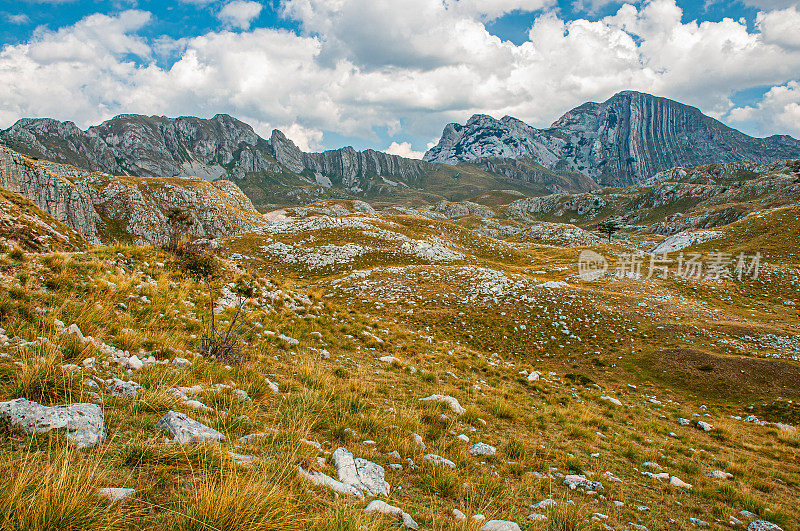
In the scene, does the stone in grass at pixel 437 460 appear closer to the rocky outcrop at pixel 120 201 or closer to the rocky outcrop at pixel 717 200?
the rocky outcrop at pixel 120 201

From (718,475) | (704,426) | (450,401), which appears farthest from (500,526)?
(704,426)

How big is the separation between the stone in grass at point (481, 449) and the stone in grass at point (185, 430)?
166 inches

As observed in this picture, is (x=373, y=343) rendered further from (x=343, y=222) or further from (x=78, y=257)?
(x=343, y=222)

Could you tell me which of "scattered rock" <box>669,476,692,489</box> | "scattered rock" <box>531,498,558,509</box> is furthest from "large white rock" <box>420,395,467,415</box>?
"scattered rock" <box>669,476,692,489</box>

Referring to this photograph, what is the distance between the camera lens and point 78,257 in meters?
9.97

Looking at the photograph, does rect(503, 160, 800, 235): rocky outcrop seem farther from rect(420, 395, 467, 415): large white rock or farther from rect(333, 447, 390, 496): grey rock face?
rect(333, 447, 390, 496): grey rock face

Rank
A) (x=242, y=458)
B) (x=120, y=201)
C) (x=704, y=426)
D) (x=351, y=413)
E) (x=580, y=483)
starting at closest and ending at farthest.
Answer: (x=242, y=458)
(x=580, y=483)
(x=351, y=413)
(x=704, y=426)
(x=120, y=201)

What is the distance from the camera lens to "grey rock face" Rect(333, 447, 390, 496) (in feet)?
13.0

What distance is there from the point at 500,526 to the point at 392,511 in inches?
49.5

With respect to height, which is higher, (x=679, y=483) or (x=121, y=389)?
(x=121, y=389)

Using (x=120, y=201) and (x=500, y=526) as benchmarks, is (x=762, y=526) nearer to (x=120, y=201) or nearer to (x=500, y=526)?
(x=500, y=526)

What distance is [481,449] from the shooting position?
19.6 feet

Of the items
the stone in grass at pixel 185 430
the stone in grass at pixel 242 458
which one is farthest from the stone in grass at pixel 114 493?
the stone in grass at pixel 185 430

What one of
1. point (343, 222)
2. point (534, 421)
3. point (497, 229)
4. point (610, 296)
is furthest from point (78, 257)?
point (497, 229)
